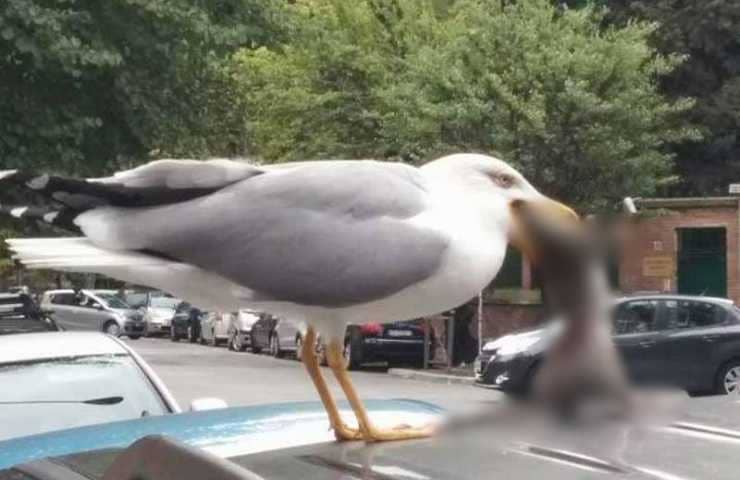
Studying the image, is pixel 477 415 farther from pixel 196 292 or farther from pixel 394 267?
pixel 196 292

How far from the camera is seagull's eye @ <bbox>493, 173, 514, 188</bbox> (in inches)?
50.6

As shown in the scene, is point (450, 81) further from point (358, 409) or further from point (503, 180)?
point (503, 180)

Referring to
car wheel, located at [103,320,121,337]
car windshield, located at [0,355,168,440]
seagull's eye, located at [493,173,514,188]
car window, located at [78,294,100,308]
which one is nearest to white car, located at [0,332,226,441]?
car windshield, located at [0,355,168,440]

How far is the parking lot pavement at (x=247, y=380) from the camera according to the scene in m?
15.4

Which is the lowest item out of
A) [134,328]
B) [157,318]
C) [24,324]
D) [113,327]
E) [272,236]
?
[272,236]

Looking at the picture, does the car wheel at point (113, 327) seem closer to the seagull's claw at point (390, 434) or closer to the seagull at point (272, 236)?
the seagull's claw at point (390, 434)

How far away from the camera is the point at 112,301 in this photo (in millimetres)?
40906

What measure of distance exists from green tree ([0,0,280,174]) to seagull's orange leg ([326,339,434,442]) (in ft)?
30.6

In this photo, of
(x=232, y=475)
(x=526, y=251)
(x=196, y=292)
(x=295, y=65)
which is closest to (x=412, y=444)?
(x=232, y=475)

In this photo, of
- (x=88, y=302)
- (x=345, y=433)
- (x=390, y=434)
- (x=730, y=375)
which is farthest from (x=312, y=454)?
(x=88, y=302)

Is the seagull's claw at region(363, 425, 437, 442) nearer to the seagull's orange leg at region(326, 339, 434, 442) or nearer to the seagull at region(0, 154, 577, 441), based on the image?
the seagull's orange leg at region(326, 339, 434, 442)

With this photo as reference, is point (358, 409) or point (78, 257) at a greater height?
point (78, 257)

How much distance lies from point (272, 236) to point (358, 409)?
2.47ft

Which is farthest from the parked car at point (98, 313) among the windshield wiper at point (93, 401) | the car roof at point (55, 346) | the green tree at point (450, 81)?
A: the windshield wiper at point (93, 401)
